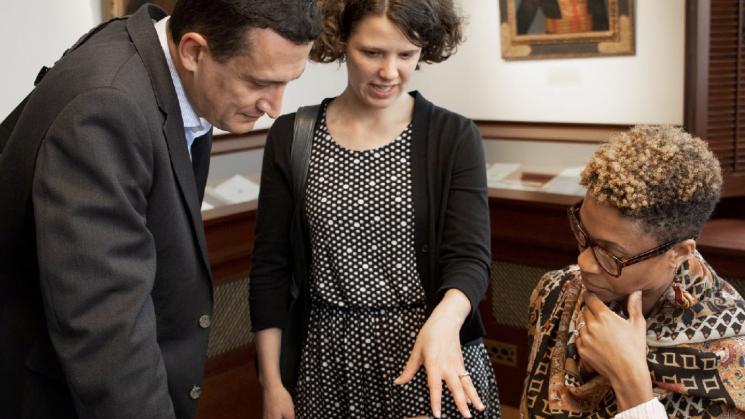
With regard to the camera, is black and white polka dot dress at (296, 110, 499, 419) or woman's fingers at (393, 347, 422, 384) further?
black and white polka dot dress at (296, 110, 499, 419)

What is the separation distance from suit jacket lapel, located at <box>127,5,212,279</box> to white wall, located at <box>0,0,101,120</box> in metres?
1.55

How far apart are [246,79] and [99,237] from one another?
0.39 meters

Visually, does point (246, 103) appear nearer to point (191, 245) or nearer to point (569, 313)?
point (191, 245)

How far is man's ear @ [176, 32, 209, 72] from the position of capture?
1491 mm

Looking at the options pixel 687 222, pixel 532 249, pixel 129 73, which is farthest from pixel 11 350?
pixel 532 249

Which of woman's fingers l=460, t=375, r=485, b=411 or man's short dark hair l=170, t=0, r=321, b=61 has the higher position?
man's short dark hair l=170, t=0, r=321, b=61

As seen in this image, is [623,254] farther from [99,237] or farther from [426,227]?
[99,237]

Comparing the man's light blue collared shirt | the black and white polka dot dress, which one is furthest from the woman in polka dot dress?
the man's light blue collared shirt

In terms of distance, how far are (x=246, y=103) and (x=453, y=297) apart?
0.66 meters

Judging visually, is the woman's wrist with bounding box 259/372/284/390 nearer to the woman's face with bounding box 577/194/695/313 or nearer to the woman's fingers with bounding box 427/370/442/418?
the woman's fingers with bounding box 427/370/442/418

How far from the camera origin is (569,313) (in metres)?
1.91

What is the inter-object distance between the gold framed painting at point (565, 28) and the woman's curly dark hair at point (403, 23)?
144 cm

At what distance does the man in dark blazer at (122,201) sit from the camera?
135 centimetres

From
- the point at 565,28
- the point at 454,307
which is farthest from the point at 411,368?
the point at 565,28
